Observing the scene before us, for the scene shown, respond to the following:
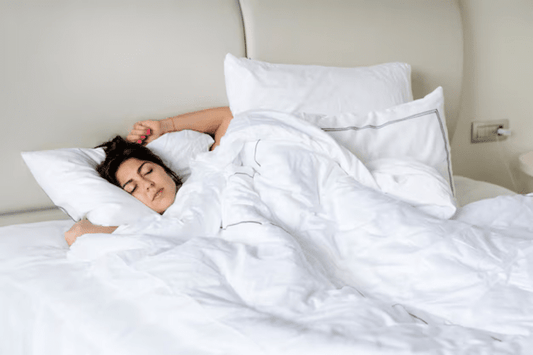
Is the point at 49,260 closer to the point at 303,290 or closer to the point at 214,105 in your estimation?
the point at 303,290

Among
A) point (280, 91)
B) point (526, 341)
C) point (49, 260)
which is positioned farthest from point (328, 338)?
point (280, 91)

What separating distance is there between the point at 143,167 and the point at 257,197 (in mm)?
497

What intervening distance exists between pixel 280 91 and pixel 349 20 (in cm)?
54

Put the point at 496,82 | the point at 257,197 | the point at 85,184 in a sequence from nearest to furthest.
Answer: the point at 257,197, the point at 85,184, the point at 496,82

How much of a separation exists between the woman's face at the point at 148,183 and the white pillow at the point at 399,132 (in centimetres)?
45

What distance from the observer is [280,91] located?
164 cm

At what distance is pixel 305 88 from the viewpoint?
167 centimetres

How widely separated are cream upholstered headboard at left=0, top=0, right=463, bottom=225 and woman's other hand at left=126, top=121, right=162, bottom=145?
5cm

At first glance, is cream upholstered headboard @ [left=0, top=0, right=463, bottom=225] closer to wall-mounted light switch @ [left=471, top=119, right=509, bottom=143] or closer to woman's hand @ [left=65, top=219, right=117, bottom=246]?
woman's hand @ [left=65, top=219, right=117, bottom=246]

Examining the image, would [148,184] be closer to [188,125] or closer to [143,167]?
[143,167]

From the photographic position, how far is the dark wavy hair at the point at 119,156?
4.94ft

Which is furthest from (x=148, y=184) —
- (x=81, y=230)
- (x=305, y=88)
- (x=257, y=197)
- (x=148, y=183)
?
(x=305, y=88)

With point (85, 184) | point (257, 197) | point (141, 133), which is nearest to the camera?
point (257, 197)

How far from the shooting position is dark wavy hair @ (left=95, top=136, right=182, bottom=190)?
1.51 metres
